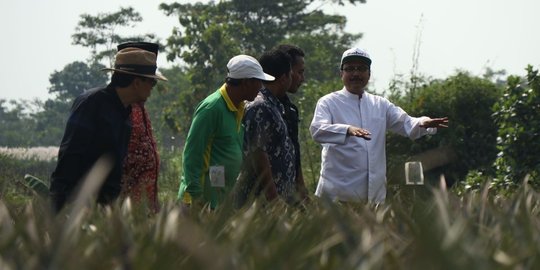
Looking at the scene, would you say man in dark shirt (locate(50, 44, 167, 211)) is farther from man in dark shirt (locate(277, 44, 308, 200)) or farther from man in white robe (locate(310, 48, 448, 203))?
man in white robe (locate(310, 48, 448, 203))

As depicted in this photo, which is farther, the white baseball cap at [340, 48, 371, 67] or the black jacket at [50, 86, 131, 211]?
the white baseball cap at [340, 48, 371, 67]

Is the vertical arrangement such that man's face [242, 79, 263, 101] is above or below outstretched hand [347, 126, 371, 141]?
above

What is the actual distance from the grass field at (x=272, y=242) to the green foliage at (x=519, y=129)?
19.9 ft

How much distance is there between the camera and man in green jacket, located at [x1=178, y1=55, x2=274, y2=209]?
6.01 m

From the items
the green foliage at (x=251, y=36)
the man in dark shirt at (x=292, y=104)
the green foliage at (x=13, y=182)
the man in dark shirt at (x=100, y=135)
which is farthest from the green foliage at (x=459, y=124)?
the green foliage at (x=251, y=36)

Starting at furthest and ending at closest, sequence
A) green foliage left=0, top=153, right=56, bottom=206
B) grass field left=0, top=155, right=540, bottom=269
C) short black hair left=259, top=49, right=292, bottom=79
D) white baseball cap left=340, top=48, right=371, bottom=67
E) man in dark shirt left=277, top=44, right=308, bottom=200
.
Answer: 1. white baseball cap left=340, top=48, right=371, bottom=67
2. man in dark shirt left=277, top=44, right=308, bottom=200
3. short black hair left=259, top=49, right=292, bottom=79
4. green foliage left=0, top=153, right=56, bottom=206
5. grass field left=0, top=155, right=540, bottom=269

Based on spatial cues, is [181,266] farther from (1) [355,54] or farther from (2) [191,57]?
(2) [191,57]

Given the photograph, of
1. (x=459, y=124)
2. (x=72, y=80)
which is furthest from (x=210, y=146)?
(x=72, y=80)

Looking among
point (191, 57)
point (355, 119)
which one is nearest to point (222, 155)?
point (355, 119)

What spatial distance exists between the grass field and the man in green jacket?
9.64 ft

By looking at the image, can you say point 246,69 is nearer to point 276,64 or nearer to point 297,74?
point 276,64

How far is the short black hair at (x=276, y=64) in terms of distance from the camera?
21.6 ft

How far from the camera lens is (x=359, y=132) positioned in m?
6.21

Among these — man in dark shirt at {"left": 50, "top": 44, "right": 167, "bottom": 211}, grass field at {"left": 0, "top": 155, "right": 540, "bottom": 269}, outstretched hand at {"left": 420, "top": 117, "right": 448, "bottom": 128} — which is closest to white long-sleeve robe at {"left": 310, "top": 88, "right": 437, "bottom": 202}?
outstretched hand at {"left": 420, "top": 117, "right": 448, "bottom": 128}
